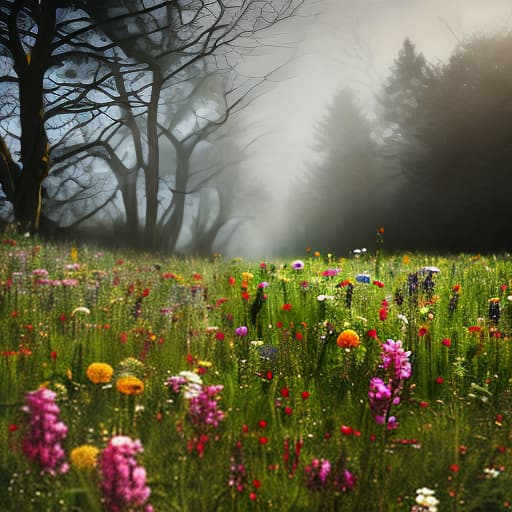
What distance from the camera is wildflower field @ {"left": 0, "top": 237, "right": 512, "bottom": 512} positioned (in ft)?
5.58

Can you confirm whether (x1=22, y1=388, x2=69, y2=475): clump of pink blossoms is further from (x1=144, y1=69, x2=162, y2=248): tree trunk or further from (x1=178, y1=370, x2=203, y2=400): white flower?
(x1=144, y1=69, x2=162, y2=248): tree trunk

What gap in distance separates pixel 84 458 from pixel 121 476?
36 centimetres

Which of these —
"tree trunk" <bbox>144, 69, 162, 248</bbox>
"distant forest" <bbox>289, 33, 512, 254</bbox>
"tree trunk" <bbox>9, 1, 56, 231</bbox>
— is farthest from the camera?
"distant forest" <bbox>289, 33, 512, 254</bbox>

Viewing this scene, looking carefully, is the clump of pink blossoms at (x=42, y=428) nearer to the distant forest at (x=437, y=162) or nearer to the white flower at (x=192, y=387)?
the white flower at (x=192, y=387)

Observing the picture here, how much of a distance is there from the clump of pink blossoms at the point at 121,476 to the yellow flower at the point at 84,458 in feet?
0.96

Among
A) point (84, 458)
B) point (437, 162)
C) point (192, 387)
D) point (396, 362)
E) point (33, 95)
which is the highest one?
point (437, 162)

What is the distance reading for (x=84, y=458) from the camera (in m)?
1.57

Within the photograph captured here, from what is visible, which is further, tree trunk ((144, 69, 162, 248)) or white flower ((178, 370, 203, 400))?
tree trunk ((144, 69, 162, 248))

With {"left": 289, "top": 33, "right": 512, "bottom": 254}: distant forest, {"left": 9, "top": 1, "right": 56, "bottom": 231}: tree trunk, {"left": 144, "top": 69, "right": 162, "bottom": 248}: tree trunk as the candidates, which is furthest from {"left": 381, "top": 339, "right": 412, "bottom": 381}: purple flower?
{"left": 289, "top": 33, "right": 512, "bottom": 254}: distant forest

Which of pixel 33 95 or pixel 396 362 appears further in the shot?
pixel 33 95

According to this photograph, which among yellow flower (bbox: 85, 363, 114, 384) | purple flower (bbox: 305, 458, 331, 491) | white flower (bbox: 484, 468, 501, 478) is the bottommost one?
white flower (bbox: 484, 468, 501, 478)

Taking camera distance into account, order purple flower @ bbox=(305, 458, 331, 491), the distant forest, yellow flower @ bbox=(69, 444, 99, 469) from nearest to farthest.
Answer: yellow flower @ bbox=(69, 444, 99, 469), purple flower @ bbox=(305, 458, 331, 491), the distant forest

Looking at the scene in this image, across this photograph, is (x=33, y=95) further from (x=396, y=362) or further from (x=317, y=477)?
(x=317, y=477)

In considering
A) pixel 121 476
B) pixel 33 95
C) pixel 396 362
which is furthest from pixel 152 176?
pixel 121 476
